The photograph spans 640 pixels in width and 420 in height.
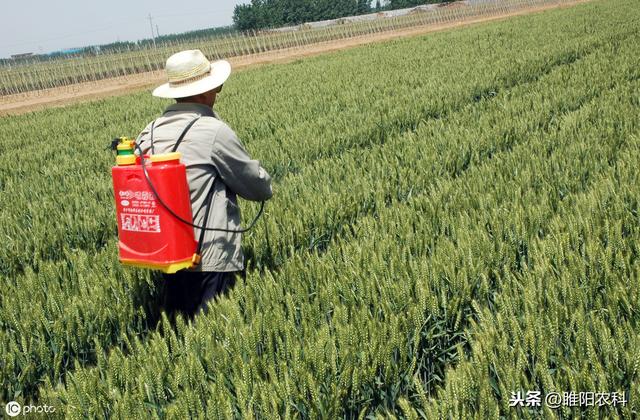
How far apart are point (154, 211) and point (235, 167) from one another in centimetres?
46

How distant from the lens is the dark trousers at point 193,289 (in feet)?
9.63

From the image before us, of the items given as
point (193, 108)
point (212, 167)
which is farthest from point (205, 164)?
point (193, 108)

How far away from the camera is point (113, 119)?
12.2m

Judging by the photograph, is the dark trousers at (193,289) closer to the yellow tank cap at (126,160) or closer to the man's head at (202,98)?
the yellow tank cap at (126,160)

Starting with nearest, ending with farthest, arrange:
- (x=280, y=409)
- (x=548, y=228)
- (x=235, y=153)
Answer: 1. (x=280, y=409)
2. (x=235, y=153)
3. (x=548, y=228)

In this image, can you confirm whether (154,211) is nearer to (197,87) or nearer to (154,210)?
(154,210)

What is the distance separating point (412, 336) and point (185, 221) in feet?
3.61

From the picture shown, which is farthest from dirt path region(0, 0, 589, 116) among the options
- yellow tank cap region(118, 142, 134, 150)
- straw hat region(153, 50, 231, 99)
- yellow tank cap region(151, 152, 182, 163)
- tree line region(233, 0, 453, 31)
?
tree line region(233, 0, 453, 31)

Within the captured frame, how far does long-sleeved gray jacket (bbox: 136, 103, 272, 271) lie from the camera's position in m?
2.80

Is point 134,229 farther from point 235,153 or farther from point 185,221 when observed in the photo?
point 235,153

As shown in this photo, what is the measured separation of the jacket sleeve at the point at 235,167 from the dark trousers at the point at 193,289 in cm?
45

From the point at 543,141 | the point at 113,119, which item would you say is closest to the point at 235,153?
the point at 543,141

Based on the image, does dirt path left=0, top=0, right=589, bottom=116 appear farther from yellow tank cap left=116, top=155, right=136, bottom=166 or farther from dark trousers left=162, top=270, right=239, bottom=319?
yellow tank cap left=116, top=155, right=136, bottom=166

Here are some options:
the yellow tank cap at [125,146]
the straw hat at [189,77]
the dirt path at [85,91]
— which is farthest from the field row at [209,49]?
the yellow tank cap at [125,146]
